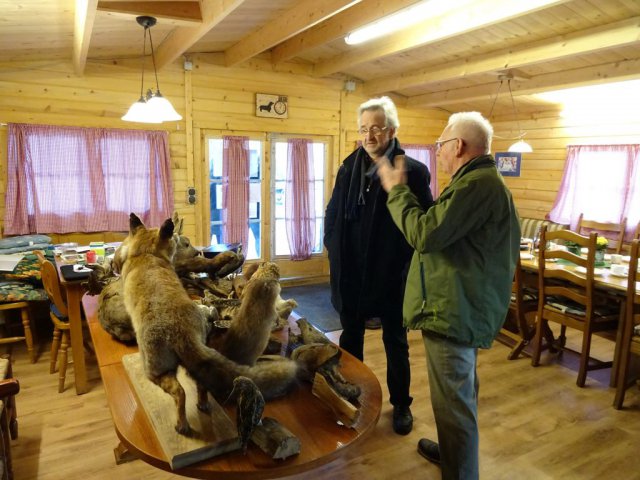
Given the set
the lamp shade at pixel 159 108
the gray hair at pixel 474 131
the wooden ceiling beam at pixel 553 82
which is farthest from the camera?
the wooden ceiling beam at pixel 553 82

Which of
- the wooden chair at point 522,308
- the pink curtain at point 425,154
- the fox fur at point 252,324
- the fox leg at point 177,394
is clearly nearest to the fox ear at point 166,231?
the fox fur at point 252,324

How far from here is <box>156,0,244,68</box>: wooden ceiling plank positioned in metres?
2.45

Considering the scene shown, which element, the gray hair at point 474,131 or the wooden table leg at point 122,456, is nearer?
the gray hair at point 474,131

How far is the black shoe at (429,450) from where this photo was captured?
2121 mm

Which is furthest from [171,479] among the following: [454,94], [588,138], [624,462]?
[588,138]

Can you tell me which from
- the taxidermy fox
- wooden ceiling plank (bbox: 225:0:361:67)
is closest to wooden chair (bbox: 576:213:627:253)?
wooden ceiling plank (bbox: 225:0:361:67)

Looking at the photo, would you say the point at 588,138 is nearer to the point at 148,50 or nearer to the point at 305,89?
the point at 305,89

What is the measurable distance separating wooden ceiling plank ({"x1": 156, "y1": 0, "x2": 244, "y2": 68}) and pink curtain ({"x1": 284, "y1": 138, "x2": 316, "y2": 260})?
171 centimetres

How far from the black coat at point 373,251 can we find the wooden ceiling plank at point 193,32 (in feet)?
3.92

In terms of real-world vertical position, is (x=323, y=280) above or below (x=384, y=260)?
below

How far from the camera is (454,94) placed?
5277 mm

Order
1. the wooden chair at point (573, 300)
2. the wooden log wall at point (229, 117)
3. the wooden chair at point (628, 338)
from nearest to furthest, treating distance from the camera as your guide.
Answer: the wooden chair at point (628, 338) → the wooden chair at point (573, 300) → the wooden log wall at point (229, 117)

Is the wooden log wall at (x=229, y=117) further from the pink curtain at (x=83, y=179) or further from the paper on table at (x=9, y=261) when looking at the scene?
the paper on table at (x=9, y=261)

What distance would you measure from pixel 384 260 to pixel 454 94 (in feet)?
13.1
